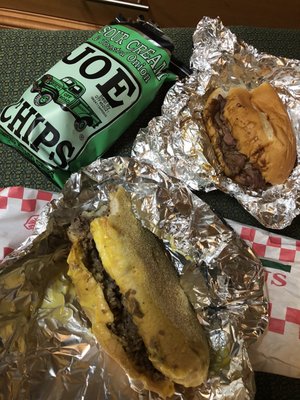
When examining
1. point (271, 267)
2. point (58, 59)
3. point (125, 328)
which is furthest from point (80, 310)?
point (58, 59)

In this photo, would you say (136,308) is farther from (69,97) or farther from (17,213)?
(69,97)

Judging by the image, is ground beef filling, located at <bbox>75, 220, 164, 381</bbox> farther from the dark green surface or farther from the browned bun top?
the dark green surface

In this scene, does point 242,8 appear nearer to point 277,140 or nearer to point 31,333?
point 277,140

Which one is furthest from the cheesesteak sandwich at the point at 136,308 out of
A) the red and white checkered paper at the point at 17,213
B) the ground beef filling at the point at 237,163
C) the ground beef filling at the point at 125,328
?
the ground beef filling at the point at 237,163

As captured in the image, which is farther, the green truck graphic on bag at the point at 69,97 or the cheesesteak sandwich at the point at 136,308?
the green truck graphic on bag at the point at 69,97

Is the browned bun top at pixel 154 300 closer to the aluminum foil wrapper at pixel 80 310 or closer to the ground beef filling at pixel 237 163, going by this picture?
the aluminum foil wrapper at pixel 80 310
